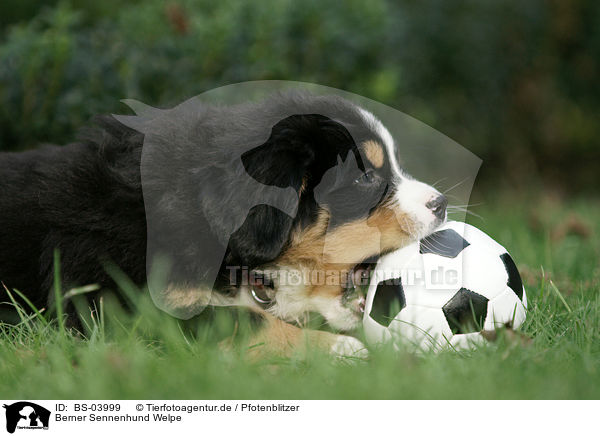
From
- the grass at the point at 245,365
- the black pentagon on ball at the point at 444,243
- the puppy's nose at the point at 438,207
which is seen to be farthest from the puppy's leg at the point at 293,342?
the puppy's nose at the point at 438,207

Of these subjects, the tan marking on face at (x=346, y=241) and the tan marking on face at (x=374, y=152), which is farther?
the tan marking on face at (x=374, y=152)

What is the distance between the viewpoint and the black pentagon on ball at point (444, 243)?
2793mm

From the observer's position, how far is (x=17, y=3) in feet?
20.7

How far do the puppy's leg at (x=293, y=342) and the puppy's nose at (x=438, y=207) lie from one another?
0.68m

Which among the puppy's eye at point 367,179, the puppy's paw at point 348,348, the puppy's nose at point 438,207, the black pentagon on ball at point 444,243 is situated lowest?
the puppy's paw at point 348,348

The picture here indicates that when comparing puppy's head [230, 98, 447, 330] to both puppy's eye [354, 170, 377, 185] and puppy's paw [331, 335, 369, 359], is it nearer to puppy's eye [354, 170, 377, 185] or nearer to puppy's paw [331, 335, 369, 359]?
puppy's eye [354, 170, 377, 185]

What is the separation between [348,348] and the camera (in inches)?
105

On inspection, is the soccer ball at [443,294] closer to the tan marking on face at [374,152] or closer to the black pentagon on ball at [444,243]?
the black pentagon on ball at [444,243]

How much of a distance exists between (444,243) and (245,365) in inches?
42.6

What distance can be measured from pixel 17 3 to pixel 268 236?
497cm
